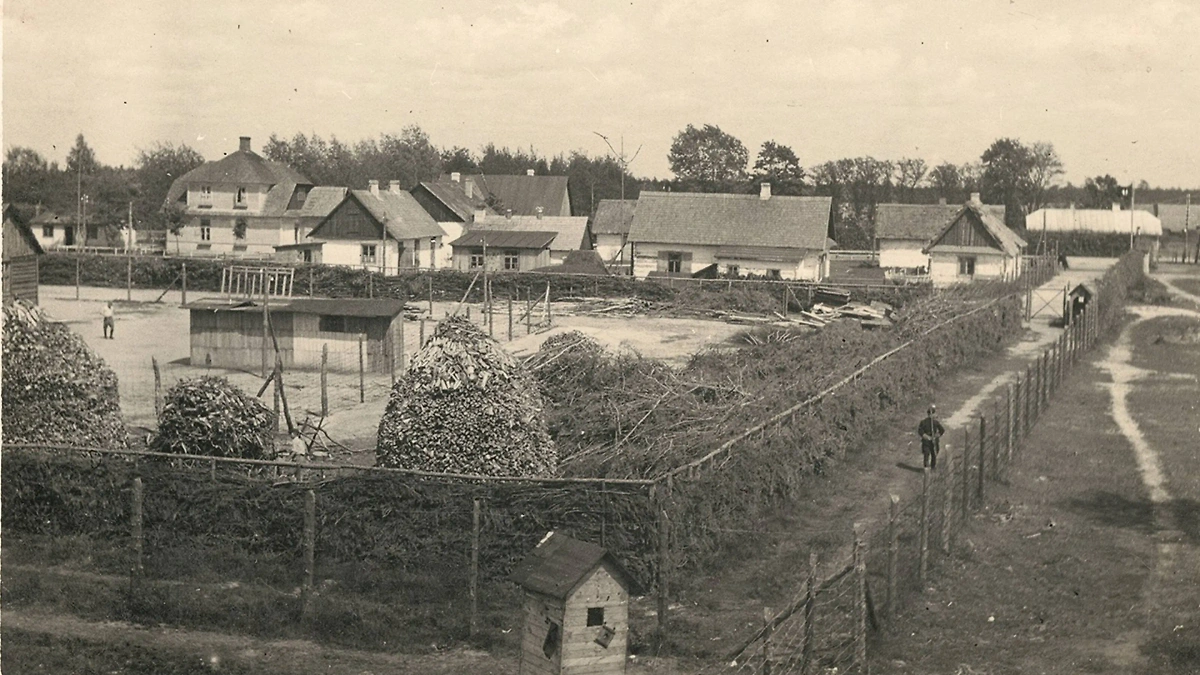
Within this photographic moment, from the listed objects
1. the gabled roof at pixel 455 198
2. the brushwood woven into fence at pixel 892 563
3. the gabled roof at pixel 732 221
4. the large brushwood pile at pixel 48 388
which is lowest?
the brushwood woven into fence at pixel 892 563

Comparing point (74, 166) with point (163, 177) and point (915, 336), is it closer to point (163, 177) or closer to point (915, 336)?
point (163, 177)

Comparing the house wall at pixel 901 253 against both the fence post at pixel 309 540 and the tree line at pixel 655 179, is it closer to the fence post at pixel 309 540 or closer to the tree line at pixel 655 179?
the tree line at pixel 655 179

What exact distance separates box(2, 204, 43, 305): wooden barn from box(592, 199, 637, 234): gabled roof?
4400 centimetres

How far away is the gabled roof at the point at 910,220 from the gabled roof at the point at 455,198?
25.9 metres

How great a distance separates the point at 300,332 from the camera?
31.6 m

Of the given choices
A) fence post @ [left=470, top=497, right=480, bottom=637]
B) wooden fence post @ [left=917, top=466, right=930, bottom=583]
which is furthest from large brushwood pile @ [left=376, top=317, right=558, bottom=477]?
wooden fence post @ [left=917, top=466, right=930, bottom=583]

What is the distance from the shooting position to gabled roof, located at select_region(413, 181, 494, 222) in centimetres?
7388

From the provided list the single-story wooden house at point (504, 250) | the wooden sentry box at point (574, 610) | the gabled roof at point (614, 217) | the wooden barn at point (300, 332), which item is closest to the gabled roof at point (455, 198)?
the gabled roof at point (614, 217)

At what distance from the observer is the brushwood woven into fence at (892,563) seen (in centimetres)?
984

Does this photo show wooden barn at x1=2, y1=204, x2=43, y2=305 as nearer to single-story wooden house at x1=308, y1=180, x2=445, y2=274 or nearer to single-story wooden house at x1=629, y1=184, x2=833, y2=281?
single-story wooden house at x1=308, y1=180, x2=445, y2=274

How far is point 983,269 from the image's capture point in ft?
206

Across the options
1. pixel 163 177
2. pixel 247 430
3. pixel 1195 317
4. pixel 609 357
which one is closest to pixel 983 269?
pixel 1195 317

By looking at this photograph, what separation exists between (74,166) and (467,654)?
303ft

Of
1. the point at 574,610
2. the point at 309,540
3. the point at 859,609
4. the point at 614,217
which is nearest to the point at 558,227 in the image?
the point at 614,217
